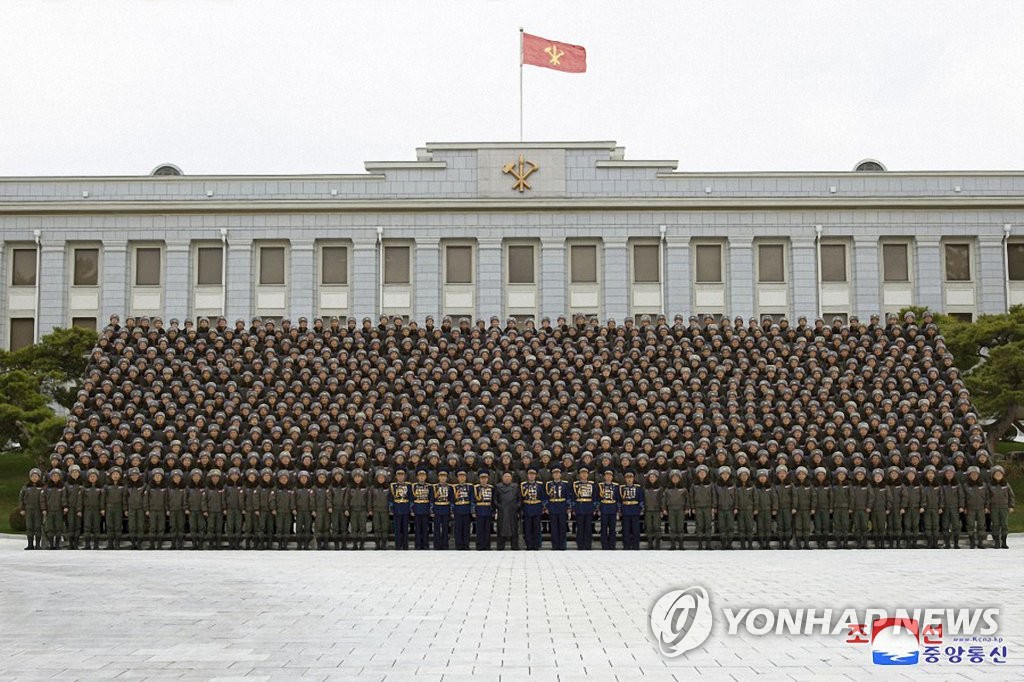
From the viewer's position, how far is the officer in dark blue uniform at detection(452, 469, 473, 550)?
23.0 metres

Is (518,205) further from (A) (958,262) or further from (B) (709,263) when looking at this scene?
(A) (958,262)

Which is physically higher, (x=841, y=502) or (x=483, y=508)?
(x=841, y=502)

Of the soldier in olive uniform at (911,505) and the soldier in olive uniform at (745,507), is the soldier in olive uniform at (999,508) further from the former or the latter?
the soldier in olive uniform at (745,507)

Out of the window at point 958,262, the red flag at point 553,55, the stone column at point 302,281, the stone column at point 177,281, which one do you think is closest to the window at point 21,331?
the stone column at point 177,281

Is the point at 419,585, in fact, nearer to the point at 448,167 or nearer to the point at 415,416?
the point at 415,416

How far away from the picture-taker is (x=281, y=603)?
13156 millimetres

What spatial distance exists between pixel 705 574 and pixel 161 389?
14.4 m

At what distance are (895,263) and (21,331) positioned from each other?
31.9 metres

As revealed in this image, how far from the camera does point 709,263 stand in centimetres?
4319

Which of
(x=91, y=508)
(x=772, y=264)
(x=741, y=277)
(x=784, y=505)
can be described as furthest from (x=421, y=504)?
(x=772, y=264)

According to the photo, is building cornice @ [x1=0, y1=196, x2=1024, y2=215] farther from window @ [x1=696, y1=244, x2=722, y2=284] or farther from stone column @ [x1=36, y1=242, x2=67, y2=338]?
stone column @ [x1=36, y1=242, x2=67, y2=338]

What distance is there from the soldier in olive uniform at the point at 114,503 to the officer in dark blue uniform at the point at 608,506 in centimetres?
934

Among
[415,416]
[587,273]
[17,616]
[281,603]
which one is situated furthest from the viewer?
[587,273]

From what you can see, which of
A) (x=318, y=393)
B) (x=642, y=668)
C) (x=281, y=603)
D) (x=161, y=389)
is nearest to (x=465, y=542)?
(x=318, y=393)
